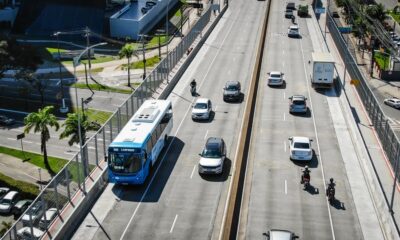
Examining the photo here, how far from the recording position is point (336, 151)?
4869 centimetres

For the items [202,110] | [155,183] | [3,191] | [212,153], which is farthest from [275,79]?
[3,191]

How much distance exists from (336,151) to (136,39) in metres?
83.8

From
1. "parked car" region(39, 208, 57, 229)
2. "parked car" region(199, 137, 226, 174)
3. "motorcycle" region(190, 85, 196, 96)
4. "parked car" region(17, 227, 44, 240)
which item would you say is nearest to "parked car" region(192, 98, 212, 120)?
"motorcycle" region(190, 85, 196, 96)

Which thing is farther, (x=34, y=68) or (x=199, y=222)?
(x=34, y=68)

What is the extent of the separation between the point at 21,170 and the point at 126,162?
29523mm

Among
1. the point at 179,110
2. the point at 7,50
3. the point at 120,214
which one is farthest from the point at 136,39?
the point at 120,214

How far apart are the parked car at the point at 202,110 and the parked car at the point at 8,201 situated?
1949 cm

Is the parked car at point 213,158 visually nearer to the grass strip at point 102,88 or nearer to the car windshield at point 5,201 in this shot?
the car windshield at point 5,201

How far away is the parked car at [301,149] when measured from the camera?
4588 centimetres

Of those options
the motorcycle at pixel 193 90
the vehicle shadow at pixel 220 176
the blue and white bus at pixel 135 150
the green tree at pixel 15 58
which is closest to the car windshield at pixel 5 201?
the blue and white bus at pixel 135 150

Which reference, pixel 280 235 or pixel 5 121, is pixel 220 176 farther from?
pixel 5 121

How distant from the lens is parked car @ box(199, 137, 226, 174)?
42.6 meters

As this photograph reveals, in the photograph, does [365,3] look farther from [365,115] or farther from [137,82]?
[365,115]

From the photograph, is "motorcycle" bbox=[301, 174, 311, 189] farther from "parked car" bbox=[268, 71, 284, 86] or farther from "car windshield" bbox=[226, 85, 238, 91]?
"parked car" bbox=[268, 71, 284, 86]
